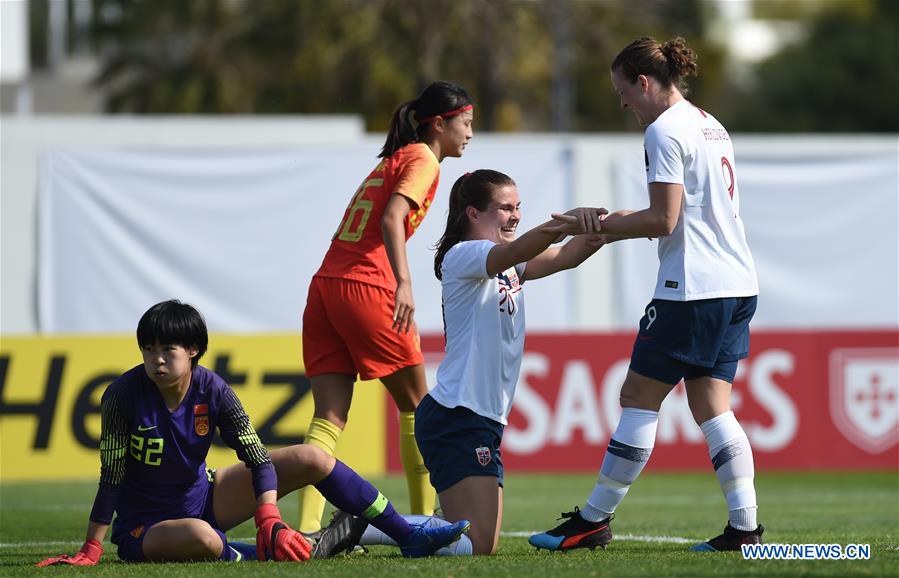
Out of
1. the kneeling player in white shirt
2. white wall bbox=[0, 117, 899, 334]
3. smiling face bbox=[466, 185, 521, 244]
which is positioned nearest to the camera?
the kneeling player in white shirt

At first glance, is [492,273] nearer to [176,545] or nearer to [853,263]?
[176,545]

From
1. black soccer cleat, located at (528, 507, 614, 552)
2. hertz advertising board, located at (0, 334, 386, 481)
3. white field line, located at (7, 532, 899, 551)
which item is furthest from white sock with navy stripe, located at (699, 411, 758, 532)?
hertz advertising board, located at (0, 334, 386, 481)

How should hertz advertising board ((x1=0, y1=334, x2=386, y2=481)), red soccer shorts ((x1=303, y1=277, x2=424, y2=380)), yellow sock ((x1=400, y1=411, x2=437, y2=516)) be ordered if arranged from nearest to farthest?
red soccer shorts ((x1=303, y1=277, x2=424, y2=380)) < yellow sock ((x1=400, y1=411, x2=437, y2=516)) < hertz advertising board ((x1=0, y1=334, x2=386, y2=481))

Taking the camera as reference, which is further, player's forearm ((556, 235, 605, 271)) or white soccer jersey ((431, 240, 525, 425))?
player's forearm ((556, 235, 605, 271))

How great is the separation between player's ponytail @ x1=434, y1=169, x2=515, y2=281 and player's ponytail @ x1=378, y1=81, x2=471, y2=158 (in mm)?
539

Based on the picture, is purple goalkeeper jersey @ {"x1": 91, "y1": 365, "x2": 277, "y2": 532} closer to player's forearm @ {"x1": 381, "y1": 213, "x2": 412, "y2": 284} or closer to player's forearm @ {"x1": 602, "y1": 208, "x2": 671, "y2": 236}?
player's forearm @ {"x1": 381, "y1": 213, "x2": 412, "y2": 284}

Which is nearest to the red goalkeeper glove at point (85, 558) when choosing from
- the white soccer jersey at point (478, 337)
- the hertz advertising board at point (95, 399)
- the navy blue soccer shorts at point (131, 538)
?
the navy blue soccer shorts at point (131, 538)

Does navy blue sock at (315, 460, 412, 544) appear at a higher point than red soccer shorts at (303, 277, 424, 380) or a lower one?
lower

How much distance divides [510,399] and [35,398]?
265 inches

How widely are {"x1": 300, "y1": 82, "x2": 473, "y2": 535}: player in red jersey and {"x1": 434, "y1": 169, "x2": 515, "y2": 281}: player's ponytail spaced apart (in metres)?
0.21

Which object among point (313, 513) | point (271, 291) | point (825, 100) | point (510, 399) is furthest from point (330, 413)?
point (825, 100)

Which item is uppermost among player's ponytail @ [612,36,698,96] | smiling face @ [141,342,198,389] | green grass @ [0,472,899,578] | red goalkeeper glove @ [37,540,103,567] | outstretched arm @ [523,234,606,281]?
player's ponytail @ [612,36,698,96]

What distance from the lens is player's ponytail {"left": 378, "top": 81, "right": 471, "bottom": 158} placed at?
6484mm

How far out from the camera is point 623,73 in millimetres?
5781
